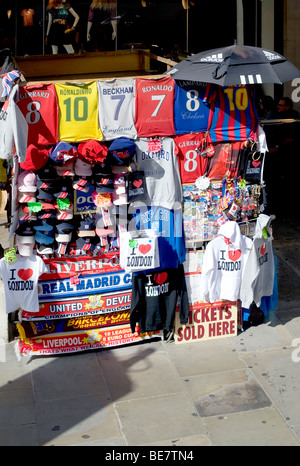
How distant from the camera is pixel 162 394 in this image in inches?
307

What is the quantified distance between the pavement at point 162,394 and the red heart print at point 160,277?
33.3 inches

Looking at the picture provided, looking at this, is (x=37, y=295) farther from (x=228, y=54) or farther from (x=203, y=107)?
(x=228, y=54)

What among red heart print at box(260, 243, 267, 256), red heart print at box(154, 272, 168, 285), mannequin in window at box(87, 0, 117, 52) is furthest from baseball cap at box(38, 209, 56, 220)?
mannequin in window at box(87, 0, 117, 52)

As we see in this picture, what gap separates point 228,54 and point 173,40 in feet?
18.9

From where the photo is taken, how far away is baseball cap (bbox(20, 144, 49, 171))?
7879 mm

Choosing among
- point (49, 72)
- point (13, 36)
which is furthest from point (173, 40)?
point (49, 72)

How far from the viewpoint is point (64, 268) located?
27.5 feet

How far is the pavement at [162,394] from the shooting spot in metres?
7.04

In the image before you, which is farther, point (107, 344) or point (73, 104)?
point (107, 344)

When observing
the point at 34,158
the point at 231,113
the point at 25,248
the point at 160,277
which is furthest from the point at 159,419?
the point at 231,113

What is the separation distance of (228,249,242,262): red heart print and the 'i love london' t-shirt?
7.12ft

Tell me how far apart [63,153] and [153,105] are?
1169mm

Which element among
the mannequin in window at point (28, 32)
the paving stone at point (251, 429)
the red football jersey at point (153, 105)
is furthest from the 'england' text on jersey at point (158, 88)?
the mannequin in window at point (28, 32)

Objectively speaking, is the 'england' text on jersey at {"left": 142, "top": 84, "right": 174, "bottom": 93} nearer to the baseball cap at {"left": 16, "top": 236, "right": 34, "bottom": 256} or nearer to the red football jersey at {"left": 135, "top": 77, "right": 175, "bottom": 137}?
the red football jersey at {"left": 135, "top": 77, "right": 175, "bottom": 137}
